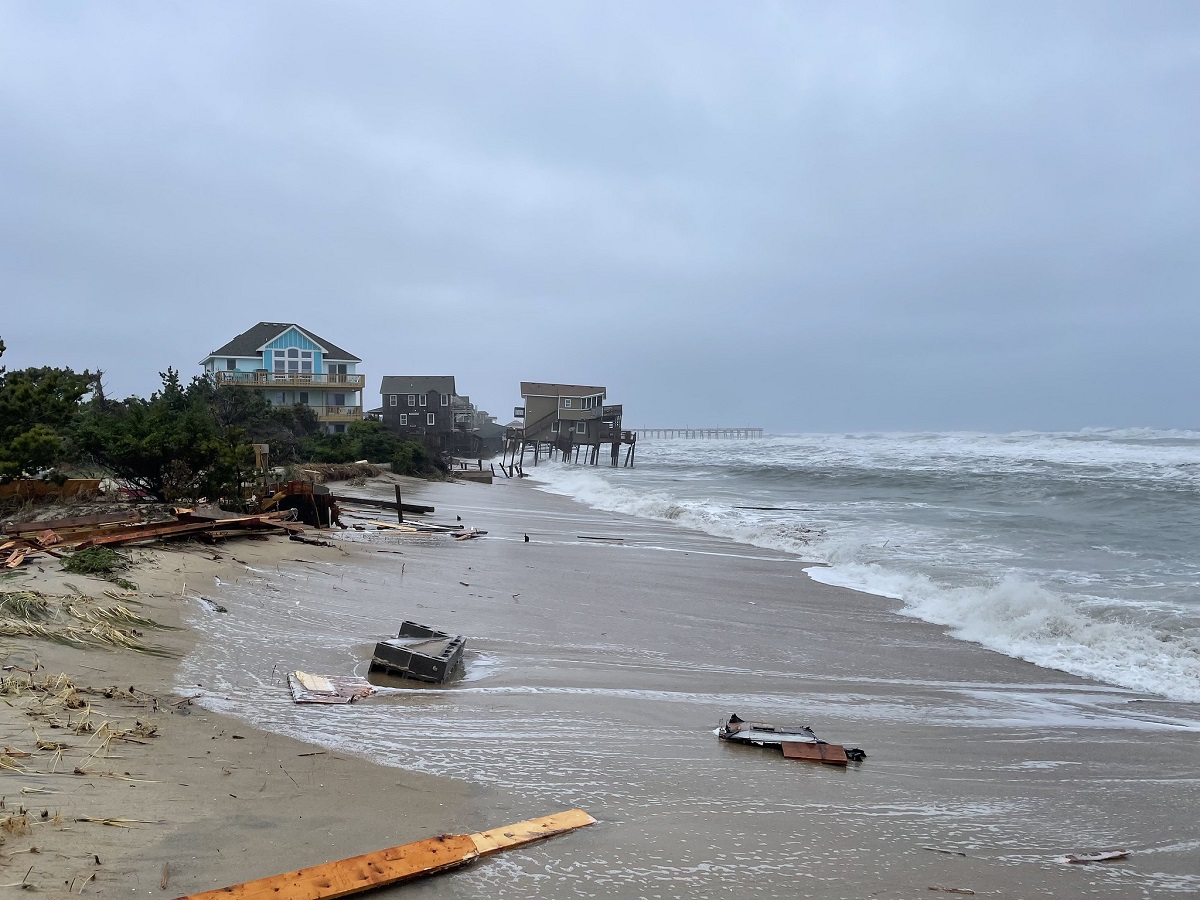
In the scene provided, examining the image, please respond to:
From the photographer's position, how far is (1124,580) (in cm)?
1325

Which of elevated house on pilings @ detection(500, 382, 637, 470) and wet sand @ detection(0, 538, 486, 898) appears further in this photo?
elevated house on pilings @ detection(500, 382, 637, 470)

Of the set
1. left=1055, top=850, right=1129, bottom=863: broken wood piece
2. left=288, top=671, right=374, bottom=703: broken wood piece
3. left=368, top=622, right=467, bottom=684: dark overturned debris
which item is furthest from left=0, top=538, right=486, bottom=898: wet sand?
left=1055, top=850, right=1129, bottom=863: broken wood piece

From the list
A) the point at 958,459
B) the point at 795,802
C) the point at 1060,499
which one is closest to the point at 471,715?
the point at 795,802

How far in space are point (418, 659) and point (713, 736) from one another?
2406mm

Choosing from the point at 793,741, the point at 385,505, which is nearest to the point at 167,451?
the point at 385,505

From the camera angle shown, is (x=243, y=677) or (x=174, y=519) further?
(x=174, y=519)

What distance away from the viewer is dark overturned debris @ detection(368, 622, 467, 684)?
21.4 feet

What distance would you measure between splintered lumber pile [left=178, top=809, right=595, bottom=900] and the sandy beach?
7cm

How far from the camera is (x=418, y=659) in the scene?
6.53 meters

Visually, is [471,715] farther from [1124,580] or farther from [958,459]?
[958,459]

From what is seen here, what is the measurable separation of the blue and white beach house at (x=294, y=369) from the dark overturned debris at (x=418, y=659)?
43709mm

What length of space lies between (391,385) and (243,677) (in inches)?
2357

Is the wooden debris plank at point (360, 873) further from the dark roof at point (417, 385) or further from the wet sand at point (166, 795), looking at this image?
the dark roof at point (417, 385)

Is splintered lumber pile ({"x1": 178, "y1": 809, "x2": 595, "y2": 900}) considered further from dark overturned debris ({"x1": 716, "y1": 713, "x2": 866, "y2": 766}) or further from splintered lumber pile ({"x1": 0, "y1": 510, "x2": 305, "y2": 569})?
splintered lumber pile ({"x1": 0, "y1": 510, "x2": 305, "y2": 569})
